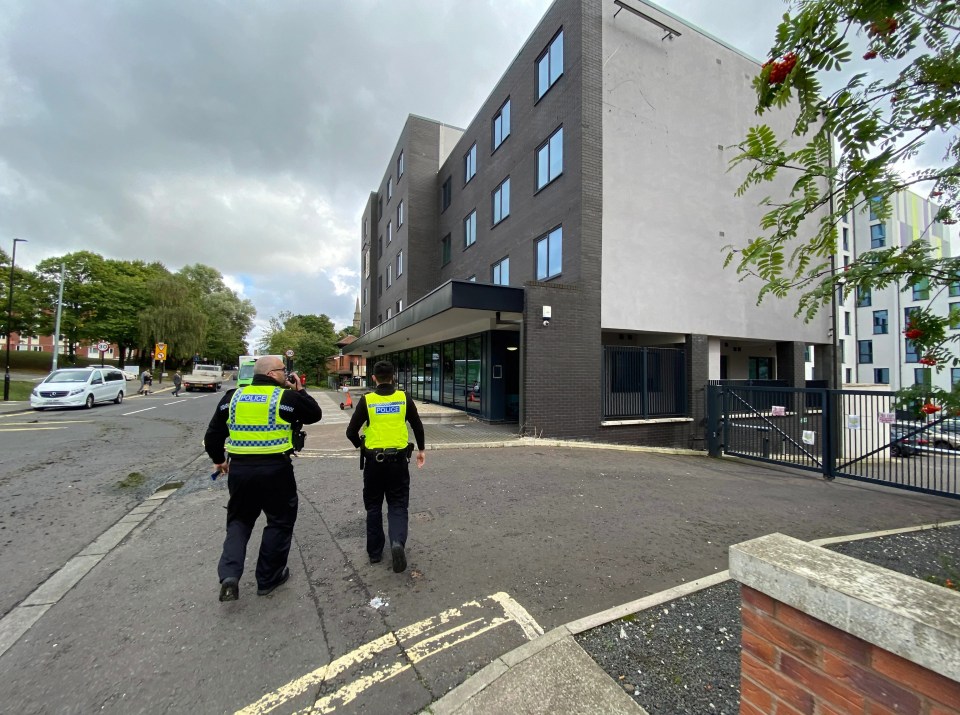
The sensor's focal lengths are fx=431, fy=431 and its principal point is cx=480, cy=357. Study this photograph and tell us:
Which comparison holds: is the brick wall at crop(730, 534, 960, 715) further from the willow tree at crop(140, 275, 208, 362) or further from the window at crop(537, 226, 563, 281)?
the willow tree at crop(140, 275, 208, 362)

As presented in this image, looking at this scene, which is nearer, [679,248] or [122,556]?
[122,556]

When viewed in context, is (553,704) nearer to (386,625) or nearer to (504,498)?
(386,625)

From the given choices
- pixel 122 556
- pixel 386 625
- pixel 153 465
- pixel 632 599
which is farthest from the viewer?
pixel 153 465

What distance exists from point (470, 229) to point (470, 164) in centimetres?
303

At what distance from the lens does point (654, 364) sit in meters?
12.8

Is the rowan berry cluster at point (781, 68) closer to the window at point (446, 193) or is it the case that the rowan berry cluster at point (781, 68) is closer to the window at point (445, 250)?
the window at point (445, 250)

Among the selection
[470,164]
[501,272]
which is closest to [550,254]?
[501,272]

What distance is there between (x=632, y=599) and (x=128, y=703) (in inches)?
128

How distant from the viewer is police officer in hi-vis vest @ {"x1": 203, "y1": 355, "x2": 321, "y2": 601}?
3.43m

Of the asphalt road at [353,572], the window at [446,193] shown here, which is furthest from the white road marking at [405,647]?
the window at [446,193]

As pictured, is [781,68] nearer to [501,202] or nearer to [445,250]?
[501,202]

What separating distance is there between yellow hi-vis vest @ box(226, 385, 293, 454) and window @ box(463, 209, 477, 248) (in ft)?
50.8

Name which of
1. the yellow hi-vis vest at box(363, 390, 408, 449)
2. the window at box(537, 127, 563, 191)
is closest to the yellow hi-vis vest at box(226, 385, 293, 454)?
the yellow hi-vis vest at box(363, 390, 408, 449)

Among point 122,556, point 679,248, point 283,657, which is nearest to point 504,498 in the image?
point 283,657
